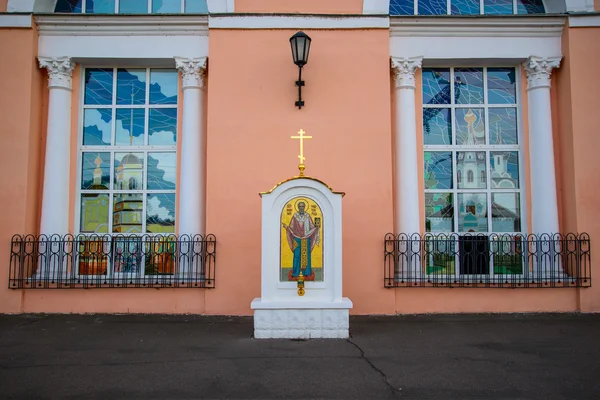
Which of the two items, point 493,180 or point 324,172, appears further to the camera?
point 493,180

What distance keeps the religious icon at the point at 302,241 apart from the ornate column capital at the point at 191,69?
11.9 ft

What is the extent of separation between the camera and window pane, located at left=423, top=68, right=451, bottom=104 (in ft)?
34.2

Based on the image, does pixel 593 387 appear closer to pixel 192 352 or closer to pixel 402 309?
pixel 402 309

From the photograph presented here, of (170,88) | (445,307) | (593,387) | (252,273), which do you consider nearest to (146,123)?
(170,88)

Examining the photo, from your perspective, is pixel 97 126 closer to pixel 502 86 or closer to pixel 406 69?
pixel 406 69

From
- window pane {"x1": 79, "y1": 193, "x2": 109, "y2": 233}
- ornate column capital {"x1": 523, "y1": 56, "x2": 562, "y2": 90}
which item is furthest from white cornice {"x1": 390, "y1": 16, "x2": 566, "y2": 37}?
window pane {"x1": 79, "y1": 193, "x2": 109, "y2": 233}

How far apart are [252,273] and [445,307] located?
143 inches

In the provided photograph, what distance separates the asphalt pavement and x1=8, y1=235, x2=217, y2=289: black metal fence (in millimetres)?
650

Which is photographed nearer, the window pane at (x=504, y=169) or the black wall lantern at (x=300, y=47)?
the black wall lantern at (x=300, y=47)

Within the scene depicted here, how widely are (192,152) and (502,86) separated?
6.43 m

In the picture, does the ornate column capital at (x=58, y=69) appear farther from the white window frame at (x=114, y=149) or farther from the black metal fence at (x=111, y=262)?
the black metal fence at (x=111, y=262)

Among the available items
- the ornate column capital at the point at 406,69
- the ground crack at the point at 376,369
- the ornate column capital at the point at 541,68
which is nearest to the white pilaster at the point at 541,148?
the ornate column capital at the point at 541,68

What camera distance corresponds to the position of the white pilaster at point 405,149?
32.2 feet

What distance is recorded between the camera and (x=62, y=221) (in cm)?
984
